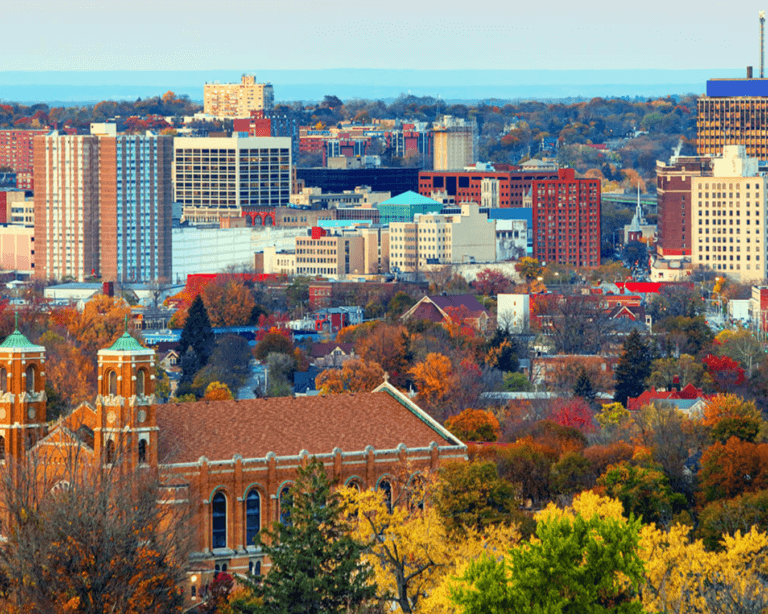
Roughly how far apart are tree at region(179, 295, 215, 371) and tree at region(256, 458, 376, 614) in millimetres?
88448

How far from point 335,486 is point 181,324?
362 feet

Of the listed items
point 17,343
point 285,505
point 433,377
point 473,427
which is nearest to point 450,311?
point 433,377

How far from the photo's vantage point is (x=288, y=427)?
82875 mm

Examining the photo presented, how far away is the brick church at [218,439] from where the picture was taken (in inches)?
3066

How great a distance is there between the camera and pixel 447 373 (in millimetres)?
138000

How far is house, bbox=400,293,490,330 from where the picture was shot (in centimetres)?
18462

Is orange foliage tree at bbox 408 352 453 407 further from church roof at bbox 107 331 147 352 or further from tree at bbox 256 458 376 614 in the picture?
tree at bbox 256 458 376 614

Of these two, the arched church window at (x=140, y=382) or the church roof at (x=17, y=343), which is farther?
the church roof at (x=17, y=343)

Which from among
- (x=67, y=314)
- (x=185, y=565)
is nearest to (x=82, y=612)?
(x=185, y=565)

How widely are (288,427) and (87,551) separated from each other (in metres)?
21.0

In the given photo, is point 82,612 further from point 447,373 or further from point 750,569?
point 447,373

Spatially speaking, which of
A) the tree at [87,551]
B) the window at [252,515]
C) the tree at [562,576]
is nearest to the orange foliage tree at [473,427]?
the window at [252,515]

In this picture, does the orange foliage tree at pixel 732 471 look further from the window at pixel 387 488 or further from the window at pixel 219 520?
the window at pixel 219 520

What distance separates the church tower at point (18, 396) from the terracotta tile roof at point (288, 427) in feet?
15.3
